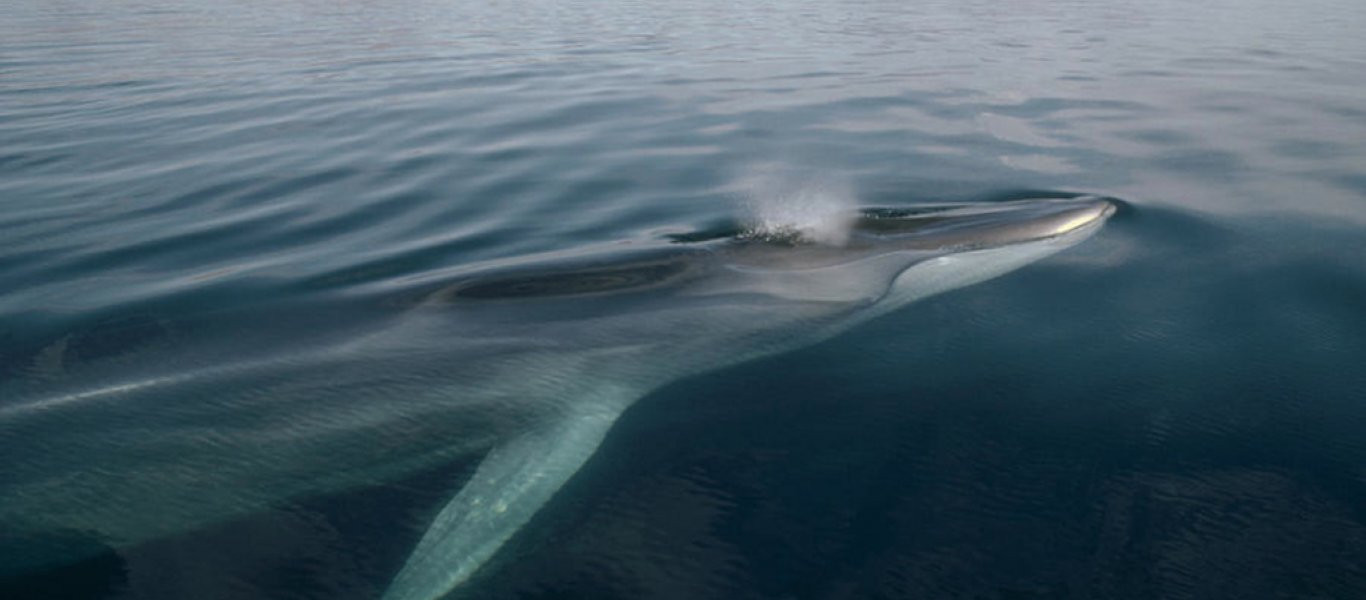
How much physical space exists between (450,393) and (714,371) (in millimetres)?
2341

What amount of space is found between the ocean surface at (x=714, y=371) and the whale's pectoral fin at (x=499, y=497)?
14 cm

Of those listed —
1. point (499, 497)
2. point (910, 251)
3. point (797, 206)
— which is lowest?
point (499, 497)

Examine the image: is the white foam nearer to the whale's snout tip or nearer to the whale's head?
the whale's head

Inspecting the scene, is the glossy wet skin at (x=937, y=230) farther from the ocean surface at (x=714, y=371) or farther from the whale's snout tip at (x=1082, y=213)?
the ocean surface at (x=714, y=371)

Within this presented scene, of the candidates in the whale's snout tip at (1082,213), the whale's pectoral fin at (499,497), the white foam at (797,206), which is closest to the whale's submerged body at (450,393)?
the whale's pectoral fin at (499,497)

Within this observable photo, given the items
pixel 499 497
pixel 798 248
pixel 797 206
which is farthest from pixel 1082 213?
pixel 499 497

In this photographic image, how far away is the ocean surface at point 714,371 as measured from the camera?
22.2 ft

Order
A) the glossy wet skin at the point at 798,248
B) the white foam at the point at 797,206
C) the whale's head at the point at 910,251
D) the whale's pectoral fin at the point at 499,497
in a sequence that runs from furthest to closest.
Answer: the white foam at the point at 797,206, the whale's head at the point at 910,251, the glossy wet skin at the point at 798,248, the whale's pectoral fin at the point at 499,497

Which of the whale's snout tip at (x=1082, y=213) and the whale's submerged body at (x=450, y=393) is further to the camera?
the whale's snout tip at (x=1082, y=213)

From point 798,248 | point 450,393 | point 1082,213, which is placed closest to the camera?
A: point 450,393

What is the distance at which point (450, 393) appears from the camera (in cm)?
892

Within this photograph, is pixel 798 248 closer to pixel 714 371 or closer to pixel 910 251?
pixel 910 251

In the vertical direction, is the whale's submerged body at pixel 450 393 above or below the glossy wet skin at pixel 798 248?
below

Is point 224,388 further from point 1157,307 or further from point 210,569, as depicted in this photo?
point 1157,307
